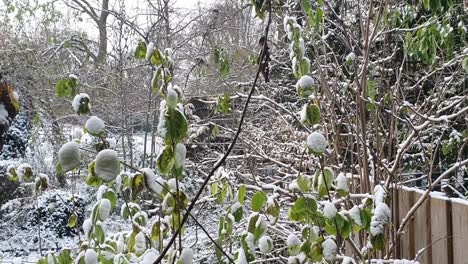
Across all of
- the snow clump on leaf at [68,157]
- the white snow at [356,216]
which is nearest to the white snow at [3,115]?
the snow clump on leaf at [68,157]

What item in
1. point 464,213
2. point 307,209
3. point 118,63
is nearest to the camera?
point 307,209

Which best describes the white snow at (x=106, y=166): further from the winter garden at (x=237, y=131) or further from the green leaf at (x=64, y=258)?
the green leaf at (x=64, y=258)

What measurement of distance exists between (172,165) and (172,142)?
0.38ft

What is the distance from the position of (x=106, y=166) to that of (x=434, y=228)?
150cm

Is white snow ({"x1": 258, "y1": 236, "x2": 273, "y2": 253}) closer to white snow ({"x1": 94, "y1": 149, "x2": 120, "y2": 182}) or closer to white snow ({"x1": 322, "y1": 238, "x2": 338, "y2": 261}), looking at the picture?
white snow ({"x1": 322, "y1": 238, "x2": 338, "y2": 261})

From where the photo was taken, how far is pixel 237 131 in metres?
1.01

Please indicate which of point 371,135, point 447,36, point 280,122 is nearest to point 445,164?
point 280,122

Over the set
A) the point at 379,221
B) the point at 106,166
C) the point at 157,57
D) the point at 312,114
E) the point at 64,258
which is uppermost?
the point at 157,57

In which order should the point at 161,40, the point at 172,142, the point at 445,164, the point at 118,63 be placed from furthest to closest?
the point at 118,63 < the point at 161,40 < the point at 445,164 < the point at 172,142

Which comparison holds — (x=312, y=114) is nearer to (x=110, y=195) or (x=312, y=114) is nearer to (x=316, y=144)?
(x=316, y=144)

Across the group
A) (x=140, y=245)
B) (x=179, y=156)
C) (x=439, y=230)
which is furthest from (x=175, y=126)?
(x=439, y=230)

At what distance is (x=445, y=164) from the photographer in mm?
4336

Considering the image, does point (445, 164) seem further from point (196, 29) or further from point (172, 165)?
point (172, 165)

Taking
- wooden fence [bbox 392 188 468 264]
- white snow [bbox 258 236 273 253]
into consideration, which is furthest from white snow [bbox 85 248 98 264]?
wooden fence [bbox 392 188 468 264]
